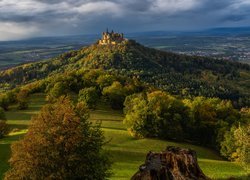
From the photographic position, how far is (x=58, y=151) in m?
32.9

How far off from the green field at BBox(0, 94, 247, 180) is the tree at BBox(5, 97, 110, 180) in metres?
6.11

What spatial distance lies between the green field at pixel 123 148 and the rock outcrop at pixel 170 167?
1454cm

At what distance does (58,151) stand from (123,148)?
125ft

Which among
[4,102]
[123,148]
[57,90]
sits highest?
[57,90]

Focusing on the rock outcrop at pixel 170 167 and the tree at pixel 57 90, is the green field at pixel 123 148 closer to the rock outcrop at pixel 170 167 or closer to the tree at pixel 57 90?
the tree at pixel 57 90

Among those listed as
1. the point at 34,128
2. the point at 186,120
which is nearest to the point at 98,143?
the point at 34,128

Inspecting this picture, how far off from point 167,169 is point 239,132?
28.6 meters

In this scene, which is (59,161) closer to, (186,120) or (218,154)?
(218,154)

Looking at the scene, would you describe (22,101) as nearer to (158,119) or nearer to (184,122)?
(158,119)

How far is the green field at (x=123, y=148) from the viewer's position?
5337 centimetres

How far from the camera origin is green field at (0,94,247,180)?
175ft

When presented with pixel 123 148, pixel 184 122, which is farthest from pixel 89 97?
pixel 123 148

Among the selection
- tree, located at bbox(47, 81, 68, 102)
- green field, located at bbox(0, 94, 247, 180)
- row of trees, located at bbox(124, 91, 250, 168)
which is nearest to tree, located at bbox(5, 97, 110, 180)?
green field, located at bbox(0, 94, 247, 180)

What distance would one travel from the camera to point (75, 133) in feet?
110
